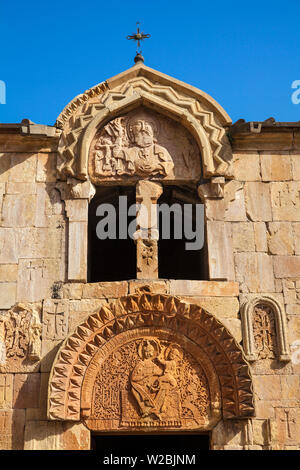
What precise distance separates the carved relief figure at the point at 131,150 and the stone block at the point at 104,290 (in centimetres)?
189

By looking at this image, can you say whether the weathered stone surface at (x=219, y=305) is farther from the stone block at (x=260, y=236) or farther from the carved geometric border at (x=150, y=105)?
the carved geometric border at (x=150, y=105)

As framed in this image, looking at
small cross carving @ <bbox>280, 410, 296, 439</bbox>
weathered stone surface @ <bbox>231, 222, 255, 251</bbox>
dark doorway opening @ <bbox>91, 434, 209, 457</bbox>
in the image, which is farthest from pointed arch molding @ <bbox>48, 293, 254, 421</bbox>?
dark doorway opening @ <bbox>91, 434, 209, 457</bbox>

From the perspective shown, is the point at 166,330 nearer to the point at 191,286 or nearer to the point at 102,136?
the point at 191,286

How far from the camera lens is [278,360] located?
889cm

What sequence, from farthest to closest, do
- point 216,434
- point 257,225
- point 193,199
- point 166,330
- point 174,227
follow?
1. point 174,227
2. point 193,199
3. point 257,225
4. point 166,330
5. point 216,434

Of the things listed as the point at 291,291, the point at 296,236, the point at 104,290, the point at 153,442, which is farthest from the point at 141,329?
the point at 153,442

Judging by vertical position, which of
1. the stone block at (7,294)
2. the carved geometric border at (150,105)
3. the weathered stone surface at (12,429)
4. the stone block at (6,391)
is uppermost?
the carved geometric border at (150,105)

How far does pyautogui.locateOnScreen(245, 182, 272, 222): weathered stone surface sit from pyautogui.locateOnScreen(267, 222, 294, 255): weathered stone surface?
19cm

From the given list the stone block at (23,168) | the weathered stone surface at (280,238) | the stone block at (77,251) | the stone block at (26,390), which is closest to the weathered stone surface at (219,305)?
the weathered stone surface at (280,238)

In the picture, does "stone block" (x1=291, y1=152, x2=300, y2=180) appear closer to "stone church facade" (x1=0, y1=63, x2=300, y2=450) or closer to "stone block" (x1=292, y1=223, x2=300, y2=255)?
"stone church facade" (x1=0, y1=63, x2=300, y2=450)

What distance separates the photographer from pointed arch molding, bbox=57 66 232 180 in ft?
32.7

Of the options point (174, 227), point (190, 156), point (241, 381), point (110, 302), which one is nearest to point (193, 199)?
point (190, 156)

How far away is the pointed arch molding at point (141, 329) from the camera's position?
851cm

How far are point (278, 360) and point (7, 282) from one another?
424 cm
